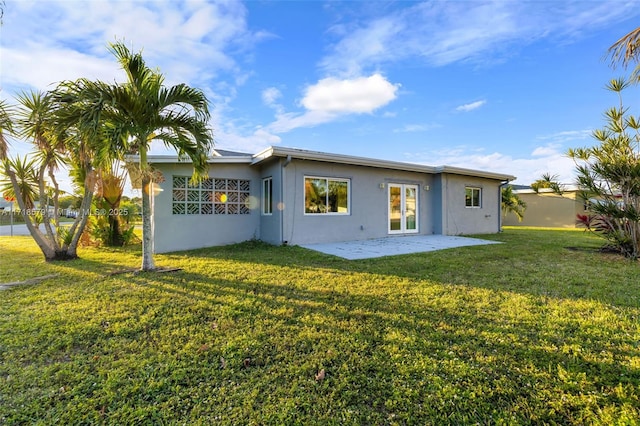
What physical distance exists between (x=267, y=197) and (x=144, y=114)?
5064mm

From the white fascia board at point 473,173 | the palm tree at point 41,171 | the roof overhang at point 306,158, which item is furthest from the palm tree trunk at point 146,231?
the white fascia board at point 473,173

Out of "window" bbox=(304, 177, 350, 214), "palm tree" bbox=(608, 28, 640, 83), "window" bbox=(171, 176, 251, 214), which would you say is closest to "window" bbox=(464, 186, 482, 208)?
"window" bbox=(304, 177, 350, 214)

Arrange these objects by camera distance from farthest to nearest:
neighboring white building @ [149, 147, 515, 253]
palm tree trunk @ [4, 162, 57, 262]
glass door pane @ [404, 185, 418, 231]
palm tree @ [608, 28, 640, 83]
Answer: glass door pane @ [404, 185, 418, 231] < neighboring white building @ [149, 147, 515, 253] < palm tree trunk @ [4, 162, 57, 262] < palm tree @ [608, 28, 640, 83]

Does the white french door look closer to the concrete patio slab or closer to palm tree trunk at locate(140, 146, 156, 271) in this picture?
the concrete patio slab

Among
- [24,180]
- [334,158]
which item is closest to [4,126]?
[24,180]

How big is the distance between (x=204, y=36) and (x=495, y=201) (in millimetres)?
14782

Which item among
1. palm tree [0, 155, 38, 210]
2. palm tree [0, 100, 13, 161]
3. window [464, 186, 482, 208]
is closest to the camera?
palm tree [0, 100, 13, 161]

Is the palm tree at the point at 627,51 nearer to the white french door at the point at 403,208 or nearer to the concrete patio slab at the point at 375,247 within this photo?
the concrete patio slab at the point at 375,247

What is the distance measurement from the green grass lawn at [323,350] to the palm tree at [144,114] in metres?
2.51

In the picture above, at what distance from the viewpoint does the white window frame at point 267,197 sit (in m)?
10.3

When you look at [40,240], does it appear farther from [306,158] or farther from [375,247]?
[375,247]

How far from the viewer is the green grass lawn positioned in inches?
82.9

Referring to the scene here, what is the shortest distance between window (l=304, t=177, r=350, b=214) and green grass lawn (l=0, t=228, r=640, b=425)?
15.9ft

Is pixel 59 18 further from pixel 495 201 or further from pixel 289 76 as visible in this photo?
pixel 495 201
